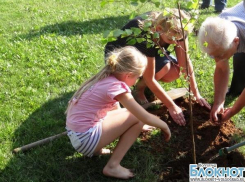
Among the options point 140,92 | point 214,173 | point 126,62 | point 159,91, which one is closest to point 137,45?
point 159,91

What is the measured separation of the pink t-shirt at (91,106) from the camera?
2.43m

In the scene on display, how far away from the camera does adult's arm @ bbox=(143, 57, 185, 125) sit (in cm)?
290

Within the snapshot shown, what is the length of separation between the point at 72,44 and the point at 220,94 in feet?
7.52

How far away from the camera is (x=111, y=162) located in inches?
98.7

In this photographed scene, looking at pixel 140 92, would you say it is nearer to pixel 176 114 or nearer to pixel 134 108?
pixel 176 114

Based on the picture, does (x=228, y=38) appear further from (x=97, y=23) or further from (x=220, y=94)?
(x=97, y=23)

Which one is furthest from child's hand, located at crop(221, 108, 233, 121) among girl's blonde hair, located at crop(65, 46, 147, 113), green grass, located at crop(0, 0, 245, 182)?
girl's blonde hair, located at crop(65, 46, 147, 113)

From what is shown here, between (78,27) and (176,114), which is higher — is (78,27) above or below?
below

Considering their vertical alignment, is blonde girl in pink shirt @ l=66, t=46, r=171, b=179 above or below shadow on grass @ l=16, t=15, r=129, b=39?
above

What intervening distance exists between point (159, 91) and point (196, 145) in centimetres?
52

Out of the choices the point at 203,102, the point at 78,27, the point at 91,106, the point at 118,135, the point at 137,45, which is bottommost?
the point at 78,27

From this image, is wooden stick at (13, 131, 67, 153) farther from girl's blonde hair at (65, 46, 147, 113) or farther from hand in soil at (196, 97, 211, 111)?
hand in soil at (196, 97, 211, 111)

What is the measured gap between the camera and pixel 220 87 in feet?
10.1

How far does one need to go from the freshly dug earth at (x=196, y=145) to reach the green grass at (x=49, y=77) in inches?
3.9
